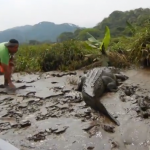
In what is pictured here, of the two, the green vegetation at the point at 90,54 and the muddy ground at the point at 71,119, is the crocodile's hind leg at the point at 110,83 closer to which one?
the muddy ground at the point at 71,119

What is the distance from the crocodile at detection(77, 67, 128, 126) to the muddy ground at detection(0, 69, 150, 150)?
111 mm

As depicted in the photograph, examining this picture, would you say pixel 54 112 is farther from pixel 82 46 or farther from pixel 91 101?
pixel 82 46

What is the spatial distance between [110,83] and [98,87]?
0.58 metres

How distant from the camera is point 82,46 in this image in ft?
33.1

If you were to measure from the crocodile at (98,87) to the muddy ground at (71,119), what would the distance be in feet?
0.36

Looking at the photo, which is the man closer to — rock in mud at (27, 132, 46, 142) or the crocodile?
the crocodile

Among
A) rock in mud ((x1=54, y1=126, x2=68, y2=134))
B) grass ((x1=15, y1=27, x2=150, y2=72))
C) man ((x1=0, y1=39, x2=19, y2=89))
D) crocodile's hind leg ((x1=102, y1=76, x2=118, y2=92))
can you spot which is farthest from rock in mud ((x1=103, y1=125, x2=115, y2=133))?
grass ((x1=15, y1=27, x2=150, y2=72))

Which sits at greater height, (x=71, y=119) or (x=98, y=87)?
(x=98, y=87)

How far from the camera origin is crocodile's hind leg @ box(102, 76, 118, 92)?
579 centimetres

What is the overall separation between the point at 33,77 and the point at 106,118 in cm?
432

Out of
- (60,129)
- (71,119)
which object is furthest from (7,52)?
(60,129)

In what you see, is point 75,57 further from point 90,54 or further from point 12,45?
point 12,45

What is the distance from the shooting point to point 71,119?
434 cm

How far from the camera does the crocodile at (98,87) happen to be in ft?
14.7
